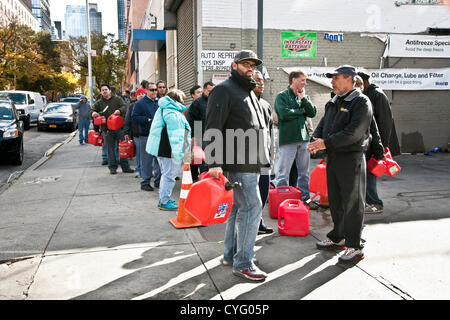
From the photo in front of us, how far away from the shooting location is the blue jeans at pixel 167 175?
6.25m

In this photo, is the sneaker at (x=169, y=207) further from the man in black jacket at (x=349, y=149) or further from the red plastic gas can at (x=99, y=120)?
the red plastic gas can at (x=99, y=120)

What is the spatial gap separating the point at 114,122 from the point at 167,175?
3.53m

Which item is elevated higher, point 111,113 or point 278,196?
point 111,113

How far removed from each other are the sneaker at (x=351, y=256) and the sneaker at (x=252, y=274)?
87cm

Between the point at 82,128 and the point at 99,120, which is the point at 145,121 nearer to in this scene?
the point at 99,120

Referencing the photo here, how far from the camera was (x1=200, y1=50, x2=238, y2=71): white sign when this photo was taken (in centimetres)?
1076

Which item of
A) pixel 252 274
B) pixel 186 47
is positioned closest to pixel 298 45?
pixel 186 47

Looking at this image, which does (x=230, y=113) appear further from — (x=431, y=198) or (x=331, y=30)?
(x=331, y=30)

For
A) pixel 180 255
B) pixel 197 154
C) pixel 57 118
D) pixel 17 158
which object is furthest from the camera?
pixel 57 118

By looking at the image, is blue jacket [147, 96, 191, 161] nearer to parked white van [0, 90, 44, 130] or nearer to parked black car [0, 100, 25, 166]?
parked black car [0, 100, 25, 166]

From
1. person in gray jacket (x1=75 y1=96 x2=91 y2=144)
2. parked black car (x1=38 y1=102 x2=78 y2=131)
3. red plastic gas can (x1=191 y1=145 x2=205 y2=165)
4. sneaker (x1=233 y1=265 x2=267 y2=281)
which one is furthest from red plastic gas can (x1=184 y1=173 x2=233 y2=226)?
parked black car (x1=38 y1=102 x2=78 y2=131)

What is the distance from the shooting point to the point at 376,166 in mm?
5504

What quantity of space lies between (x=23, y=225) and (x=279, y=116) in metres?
3.89
